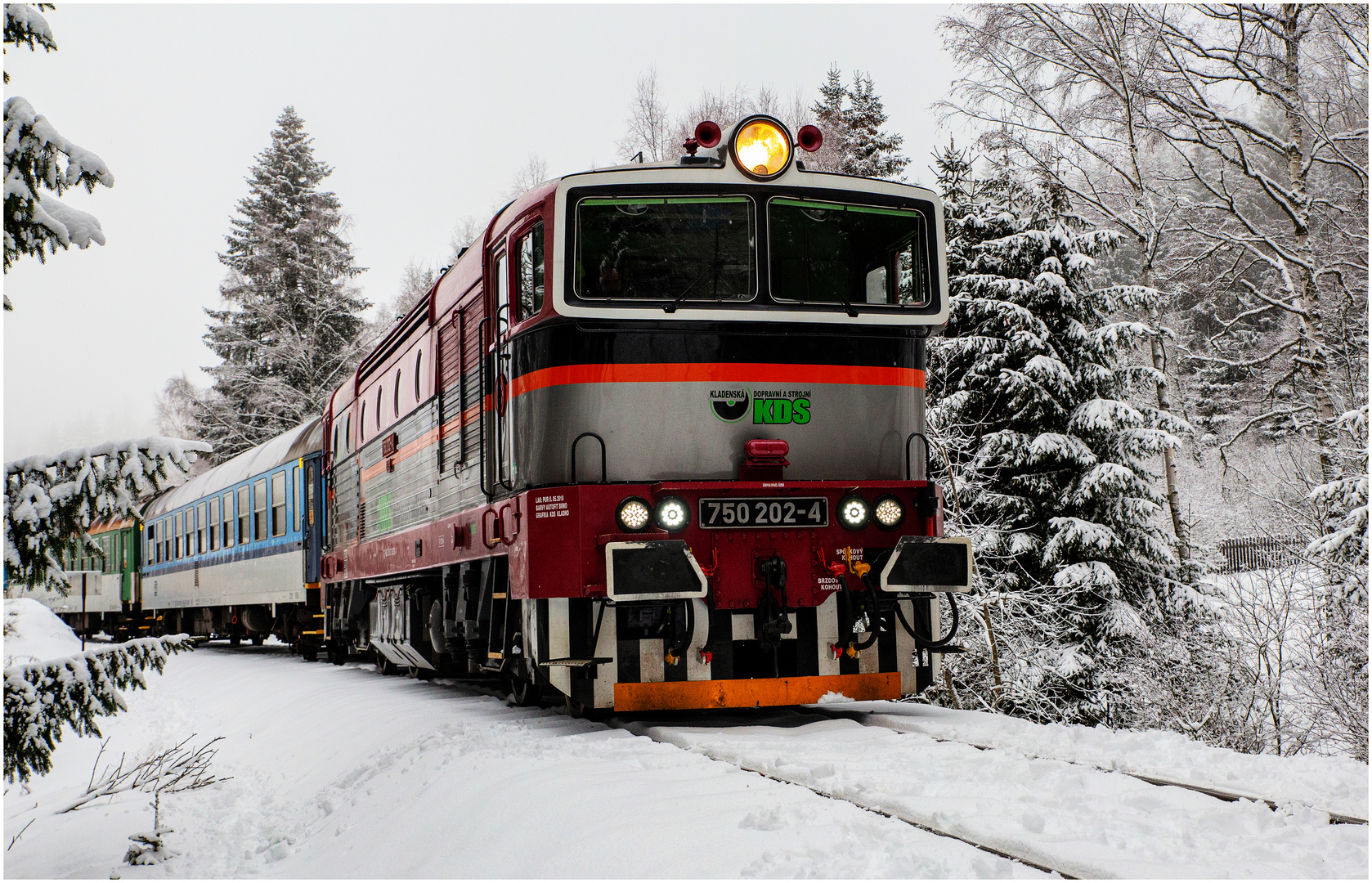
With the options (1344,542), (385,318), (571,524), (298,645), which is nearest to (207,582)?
(298,645)

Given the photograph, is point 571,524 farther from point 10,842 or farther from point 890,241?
point 10,842

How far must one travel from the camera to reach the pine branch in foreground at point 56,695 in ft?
13.5

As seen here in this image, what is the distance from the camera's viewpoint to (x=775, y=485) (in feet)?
22.0

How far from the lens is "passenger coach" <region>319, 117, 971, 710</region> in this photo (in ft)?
21.7

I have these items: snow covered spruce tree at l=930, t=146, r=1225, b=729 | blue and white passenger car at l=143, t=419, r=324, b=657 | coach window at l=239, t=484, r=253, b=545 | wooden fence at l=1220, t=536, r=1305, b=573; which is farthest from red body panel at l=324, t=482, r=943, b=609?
coach window at l=239, t=484, r=253, b=545

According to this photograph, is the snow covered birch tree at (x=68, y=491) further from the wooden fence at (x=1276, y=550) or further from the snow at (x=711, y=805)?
the wooden fence at (x=1276, y=550)

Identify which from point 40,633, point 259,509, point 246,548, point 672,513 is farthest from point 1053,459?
point 40,633

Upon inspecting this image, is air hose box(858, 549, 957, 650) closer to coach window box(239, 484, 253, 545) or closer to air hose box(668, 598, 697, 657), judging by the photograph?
air hose box(668, 598, 697, 657)

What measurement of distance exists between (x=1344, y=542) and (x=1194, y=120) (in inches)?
372

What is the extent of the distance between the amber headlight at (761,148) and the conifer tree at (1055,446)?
26.7 ft

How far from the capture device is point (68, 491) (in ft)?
13.4

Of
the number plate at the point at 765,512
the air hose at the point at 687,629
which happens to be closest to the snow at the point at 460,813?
the air hose at the point at 687,629

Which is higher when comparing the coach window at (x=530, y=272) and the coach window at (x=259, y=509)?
the coach window at (x=530, y=272)

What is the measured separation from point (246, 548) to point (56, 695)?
14824mm
